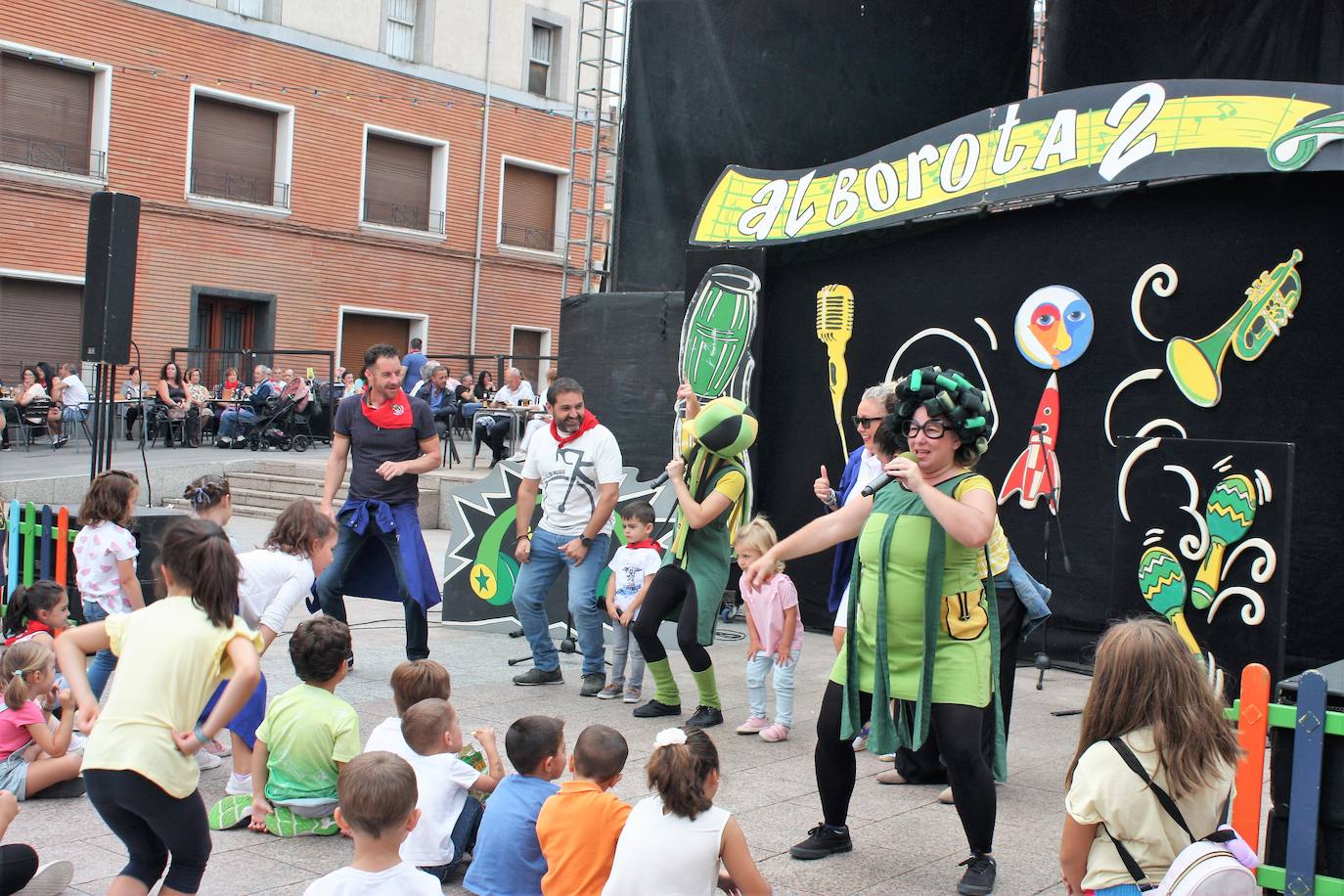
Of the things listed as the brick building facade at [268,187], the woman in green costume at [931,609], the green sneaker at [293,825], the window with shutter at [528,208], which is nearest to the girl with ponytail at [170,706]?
the green sneaker at [293,825]

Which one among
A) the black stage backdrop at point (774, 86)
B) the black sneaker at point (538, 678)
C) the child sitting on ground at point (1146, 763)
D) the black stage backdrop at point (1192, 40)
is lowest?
the black sneaker at point (538, 678)

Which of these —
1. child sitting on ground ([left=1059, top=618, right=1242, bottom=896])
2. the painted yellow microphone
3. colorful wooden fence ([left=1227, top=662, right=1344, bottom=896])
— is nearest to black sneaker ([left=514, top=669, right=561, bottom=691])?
the painted yellow microphone

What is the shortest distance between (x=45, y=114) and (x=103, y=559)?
21.0 meters

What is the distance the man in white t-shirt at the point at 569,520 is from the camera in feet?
25.6

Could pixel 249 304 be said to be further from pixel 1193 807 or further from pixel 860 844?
pixel 1193 807

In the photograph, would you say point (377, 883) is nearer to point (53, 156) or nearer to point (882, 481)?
point (882, 481)

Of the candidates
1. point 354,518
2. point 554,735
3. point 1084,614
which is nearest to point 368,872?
point 554,735

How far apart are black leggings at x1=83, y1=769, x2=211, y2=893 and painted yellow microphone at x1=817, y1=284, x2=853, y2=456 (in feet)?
22.0

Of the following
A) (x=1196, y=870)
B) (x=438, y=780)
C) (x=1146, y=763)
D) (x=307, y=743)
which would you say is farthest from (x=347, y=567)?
(x=1196, y=870)

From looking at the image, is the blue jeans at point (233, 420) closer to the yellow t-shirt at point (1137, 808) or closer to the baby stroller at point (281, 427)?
the baby stroller at point (281, 427)

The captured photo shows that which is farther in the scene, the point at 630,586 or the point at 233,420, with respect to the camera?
the point at 233,420

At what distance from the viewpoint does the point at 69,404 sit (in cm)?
2158

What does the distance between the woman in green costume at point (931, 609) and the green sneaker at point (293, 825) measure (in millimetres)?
2003

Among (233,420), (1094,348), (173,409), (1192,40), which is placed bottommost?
(233,420)
